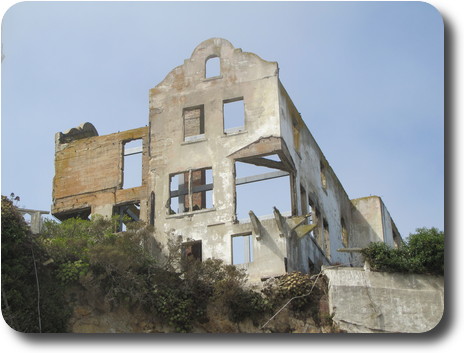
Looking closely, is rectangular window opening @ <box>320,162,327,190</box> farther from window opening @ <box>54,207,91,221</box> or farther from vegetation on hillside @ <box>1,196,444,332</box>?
vegetation on hillside @ <box>1,196,444,332</box>

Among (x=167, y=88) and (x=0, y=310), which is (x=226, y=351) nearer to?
(x=0, y=310)

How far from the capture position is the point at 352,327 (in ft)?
55.2

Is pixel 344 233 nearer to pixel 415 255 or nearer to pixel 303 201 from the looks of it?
pixel 303 201

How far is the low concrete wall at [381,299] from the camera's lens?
53.2 ft

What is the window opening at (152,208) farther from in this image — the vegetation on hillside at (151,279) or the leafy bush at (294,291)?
the leafy bush at (294,291)

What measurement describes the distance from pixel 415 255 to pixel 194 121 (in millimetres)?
8243

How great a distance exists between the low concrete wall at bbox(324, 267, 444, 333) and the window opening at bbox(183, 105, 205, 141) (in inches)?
262

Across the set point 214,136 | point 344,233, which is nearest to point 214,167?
point 214,136

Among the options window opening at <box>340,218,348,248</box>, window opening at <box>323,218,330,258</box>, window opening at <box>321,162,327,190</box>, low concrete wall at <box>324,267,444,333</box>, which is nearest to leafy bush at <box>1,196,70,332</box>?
low concrete wall at <box>324,267,444,333</box>

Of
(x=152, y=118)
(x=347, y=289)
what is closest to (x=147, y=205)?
(x=152, y=118)

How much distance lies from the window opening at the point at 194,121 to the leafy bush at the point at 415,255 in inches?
276

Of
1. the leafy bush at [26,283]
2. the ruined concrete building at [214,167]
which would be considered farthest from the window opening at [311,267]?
the leafy bush at [26,283]

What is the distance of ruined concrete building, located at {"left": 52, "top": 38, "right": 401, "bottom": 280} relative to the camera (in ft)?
67.6

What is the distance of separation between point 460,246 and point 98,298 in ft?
25.3
